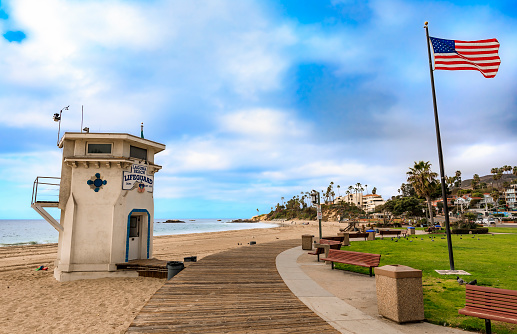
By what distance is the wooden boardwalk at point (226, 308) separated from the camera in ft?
18.3

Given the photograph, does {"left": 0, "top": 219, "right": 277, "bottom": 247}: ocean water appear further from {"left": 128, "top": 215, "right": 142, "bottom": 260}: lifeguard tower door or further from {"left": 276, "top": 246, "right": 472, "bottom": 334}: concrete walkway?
{"left": 276, "top": 246, "right": 472, "bottom": 334}: concrete walkway

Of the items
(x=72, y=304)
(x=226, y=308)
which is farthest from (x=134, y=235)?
(x=226, y=308)

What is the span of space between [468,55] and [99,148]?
18913 mm

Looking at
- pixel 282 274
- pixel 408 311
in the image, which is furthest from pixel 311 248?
pixel 408 311

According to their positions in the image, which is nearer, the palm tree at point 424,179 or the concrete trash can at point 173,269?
the concrete trash can at point 173,269

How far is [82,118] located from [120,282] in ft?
34.1

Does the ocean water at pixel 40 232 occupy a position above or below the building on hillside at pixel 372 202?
below

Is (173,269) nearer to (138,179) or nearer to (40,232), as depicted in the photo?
(138,179)

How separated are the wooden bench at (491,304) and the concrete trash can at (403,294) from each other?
87 centimetres

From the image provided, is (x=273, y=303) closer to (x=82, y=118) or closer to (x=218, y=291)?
(x=218, y=291)

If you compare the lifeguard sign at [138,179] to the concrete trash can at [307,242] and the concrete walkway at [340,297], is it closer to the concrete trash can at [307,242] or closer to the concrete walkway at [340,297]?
the concrete walkway at [340,297]

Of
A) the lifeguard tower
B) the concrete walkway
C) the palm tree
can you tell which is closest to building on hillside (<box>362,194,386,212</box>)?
the palm tree

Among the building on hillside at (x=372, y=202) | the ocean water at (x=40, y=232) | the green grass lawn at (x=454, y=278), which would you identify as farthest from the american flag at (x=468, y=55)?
the building on hillside at (x=372, y=202)

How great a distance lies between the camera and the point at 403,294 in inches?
239
